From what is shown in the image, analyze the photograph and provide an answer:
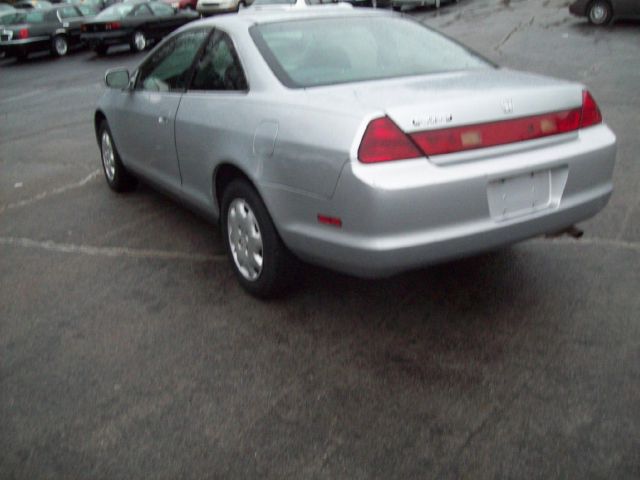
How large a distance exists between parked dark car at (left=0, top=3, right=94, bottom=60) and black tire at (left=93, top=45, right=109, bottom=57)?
5.83 ft

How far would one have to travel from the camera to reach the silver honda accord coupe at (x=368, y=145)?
323cm

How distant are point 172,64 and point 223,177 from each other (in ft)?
4.16

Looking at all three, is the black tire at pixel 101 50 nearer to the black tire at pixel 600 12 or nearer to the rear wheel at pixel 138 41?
the rear wheel at pixel 138 41

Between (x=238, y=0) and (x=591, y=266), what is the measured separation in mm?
24432

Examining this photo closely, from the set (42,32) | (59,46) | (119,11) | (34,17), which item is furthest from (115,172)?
(34,17)

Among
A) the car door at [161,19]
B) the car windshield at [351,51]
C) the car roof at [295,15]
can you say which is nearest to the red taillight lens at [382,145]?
the car windshield at [351,51]

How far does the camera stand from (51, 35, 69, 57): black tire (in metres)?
22.5

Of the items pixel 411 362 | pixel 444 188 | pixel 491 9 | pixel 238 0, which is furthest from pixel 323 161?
pixel 238 0

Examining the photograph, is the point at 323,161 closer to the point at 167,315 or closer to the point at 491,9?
the point at 167,315

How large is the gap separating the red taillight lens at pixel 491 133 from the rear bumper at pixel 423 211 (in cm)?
7

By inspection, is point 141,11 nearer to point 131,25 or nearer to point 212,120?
point 131,25

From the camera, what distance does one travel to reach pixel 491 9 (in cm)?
2228

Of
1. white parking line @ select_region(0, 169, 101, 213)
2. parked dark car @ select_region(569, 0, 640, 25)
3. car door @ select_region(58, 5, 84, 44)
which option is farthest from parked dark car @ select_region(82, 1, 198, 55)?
white parking line @ select_region(0, 169, 101, 213)

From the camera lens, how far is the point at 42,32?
22156mm
